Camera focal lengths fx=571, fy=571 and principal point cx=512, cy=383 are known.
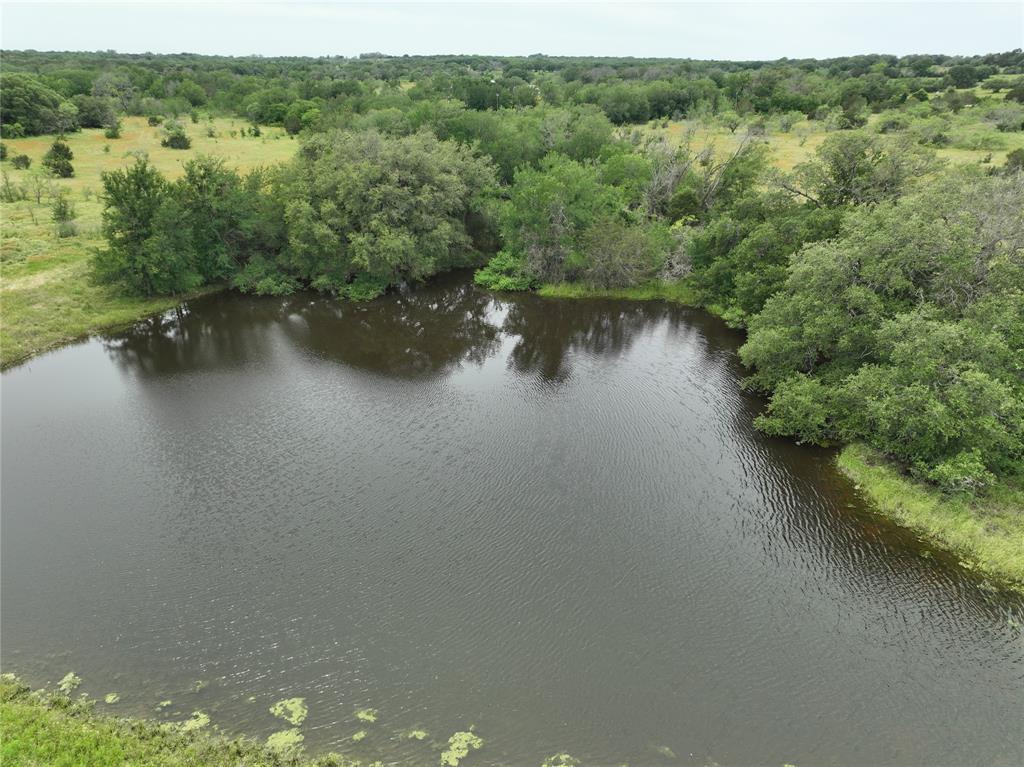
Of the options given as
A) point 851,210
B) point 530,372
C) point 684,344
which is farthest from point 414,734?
point 851,210

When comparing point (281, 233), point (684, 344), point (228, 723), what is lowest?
point (228, 723)

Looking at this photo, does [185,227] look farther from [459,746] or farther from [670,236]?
[459,746]

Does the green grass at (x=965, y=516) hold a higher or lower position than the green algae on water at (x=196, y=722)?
higher

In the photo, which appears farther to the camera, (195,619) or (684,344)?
(684,344)

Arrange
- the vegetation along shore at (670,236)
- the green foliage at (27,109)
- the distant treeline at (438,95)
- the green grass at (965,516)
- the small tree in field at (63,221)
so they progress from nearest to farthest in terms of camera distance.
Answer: the green grass at (965,516)
the vegetation along shore at (670,236)
the small tree in field at (63,221)
the green foliage at (27,109)
the distant treeline at (438,95)

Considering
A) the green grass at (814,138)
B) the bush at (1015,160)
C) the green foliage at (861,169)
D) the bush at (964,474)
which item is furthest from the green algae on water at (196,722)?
the bush at (1015,160)

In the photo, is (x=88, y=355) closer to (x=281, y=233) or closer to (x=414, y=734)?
(x=281, y=233)

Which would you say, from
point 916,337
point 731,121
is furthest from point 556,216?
point 731,121

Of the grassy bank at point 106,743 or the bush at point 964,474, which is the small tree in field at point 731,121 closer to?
the bush at point 964,474
